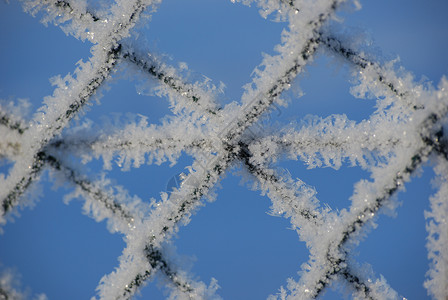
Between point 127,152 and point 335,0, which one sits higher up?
point 335,0

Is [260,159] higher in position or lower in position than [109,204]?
higher

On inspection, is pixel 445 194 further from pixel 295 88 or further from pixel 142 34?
pixel 142 34

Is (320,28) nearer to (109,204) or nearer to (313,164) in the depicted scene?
(313,164)

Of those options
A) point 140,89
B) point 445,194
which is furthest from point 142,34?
point 445,194

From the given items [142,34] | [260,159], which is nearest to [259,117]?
[260,159]
